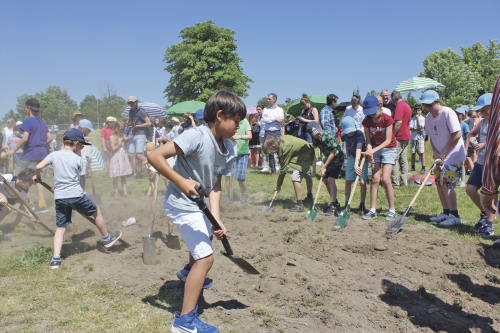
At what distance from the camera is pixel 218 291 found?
3.43m

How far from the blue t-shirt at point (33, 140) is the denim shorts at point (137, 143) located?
250cm

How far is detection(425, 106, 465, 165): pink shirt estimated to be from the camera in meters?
5.11

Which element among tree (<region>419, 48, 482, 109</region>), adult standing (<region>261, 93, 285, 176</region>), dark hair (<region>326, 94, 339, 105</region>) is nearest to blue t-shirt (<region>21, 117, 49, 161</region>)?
adult standing (<region>261, 93, 285, 176</region>)

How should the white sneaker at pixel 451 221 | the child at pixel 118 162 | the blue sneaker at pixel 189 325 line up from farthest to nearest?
1. the child at pixel 118 162
2. the white sneaker at pixel 451 221
3. the blue sneaker at pixel 189 325

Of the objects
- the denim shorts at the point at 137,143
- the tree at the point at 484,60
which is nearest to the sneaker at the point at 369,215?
the denim shorts at the point at 137,143

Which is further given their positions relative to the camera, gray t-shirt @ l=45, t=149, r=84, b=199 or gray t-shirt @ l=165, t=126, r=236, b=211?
gray t-shirt @ l=45, t=149, r=84, b=199

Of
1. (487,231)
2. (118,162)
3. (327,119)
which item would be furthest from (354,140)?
(118,162)

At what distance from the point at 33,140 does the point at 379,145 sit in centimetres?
646

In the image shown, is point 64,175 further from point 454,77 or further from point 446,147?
point 454,77

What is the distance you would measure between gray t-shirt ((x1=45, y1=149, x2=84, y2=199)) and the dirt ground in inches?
34.8

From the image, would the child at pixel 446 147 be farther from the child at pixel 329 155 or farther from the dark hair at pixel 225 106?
the dark hair at pixel 225 106

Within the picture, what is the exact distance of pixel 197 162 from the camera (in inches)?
105

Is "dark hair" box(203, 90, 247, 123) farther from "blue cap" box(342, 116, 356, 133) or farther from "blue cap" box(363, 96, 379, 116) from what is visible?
"blue cap" box(342, 116, 356, 133)

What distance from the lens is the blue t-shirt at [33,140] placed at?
6.31 m
